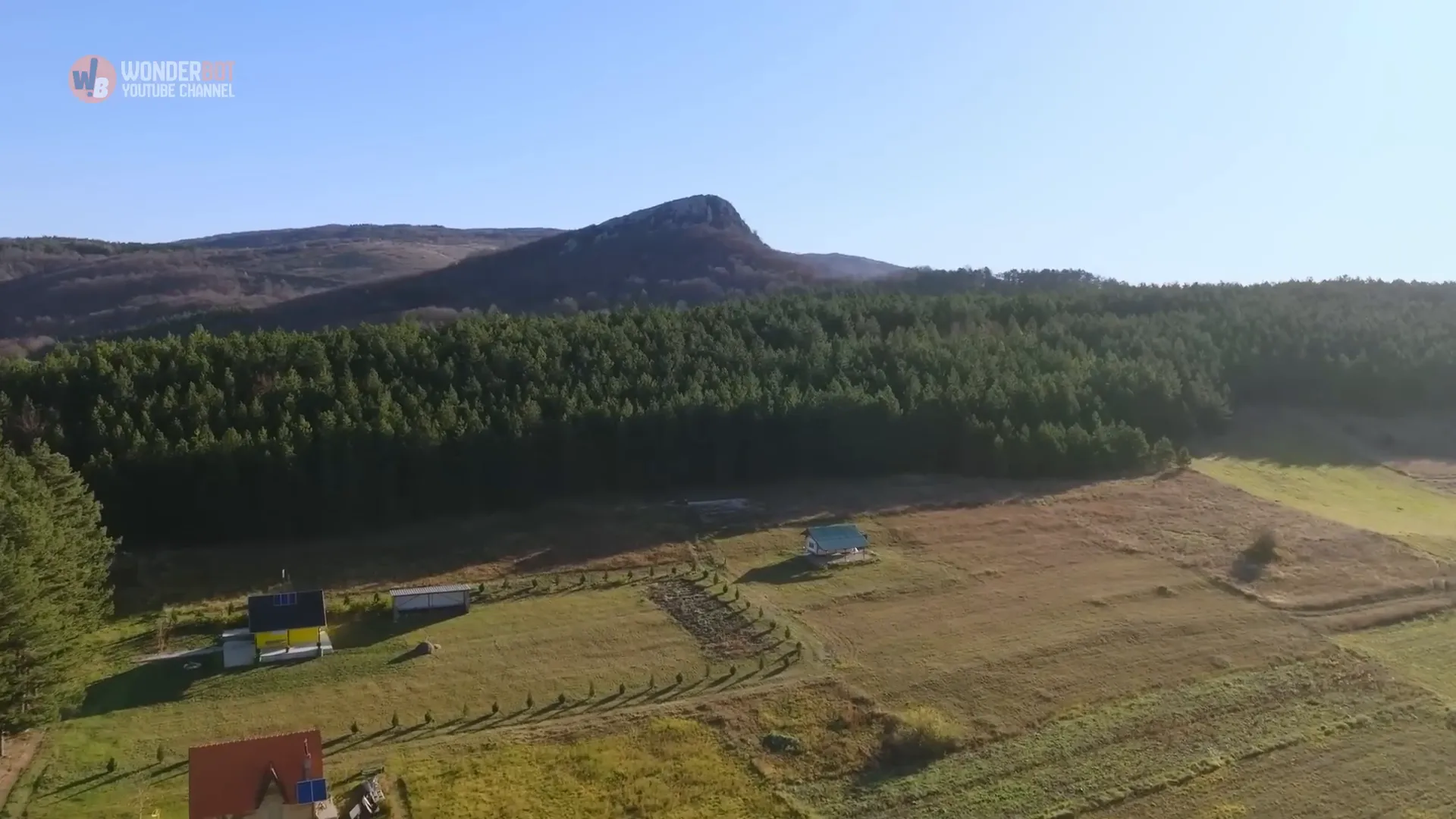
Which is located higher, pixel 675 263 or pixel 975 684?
pixel 675 263

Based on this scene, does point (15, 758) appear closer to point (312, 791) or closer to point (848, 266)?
point (312, 791)


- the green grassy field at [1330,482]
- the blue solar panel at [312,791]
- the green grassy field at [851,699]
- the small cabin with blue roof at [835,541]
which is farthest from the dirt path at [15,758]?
the green grassy field at [1330,482]

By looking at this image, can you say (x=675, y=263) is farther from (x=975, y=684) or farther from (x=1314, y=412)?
(x=975, y=684)

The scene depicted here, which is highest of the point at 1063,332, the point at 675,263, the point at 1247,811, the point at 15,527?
the point at 675,263

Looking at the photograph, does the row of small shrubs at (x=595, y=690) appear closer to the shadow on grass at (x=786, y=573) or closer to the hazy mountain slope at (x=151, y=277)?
the shadow on grass at (x=786, y=573)

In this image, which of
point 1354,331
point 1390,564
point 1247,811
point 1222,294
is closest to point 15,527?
point 1247,811

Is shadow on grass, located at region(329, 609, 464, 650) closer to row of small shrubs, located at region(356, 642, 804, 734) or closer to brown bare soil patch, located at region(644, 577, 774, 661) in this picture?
row of small shrubs, located at region(356, 642, 804, 734)
